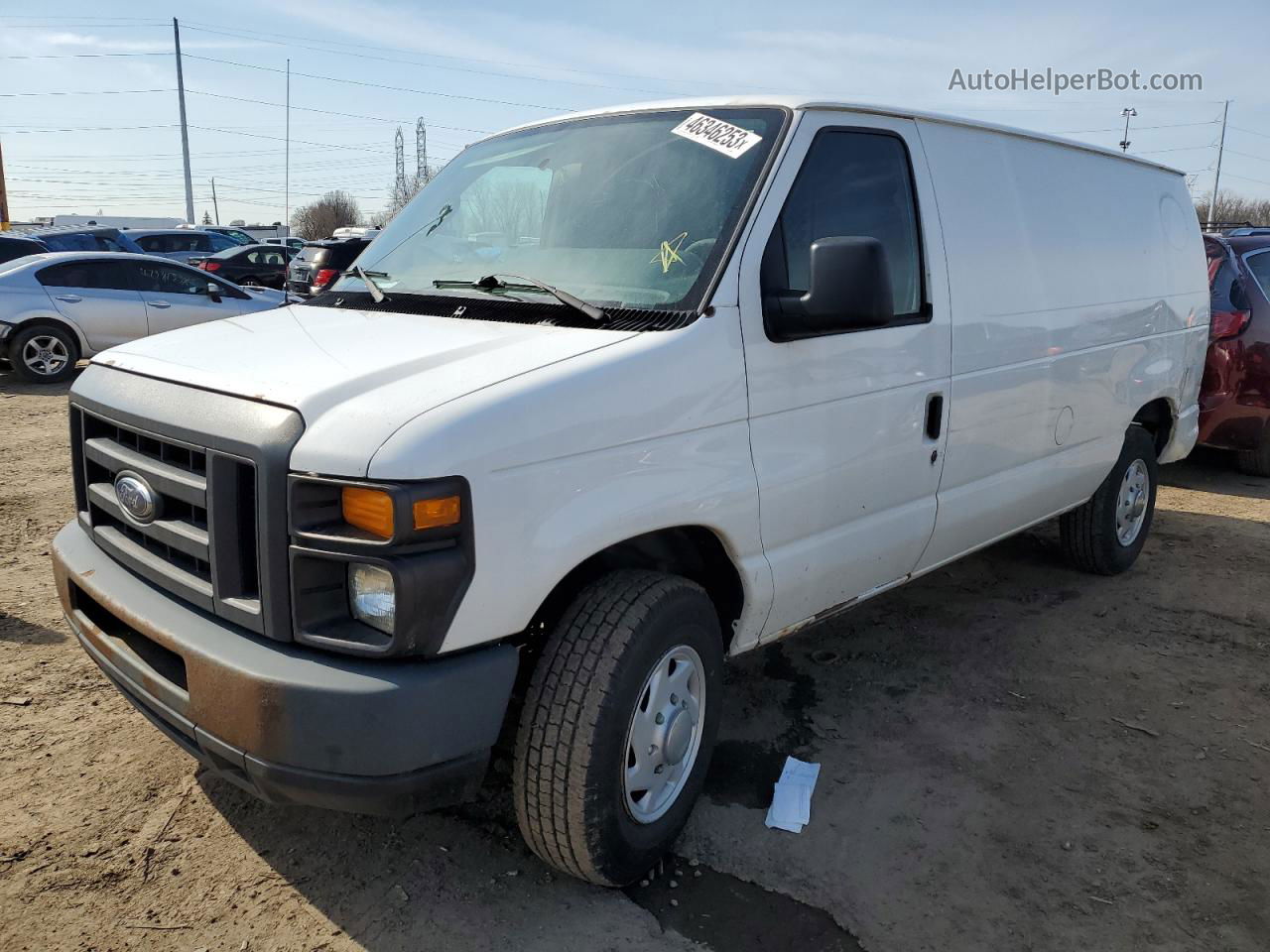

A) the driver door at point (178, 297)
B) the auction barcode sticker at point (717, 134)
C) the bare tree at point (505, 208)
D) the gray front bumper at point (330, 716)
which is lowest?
the gray front bumper at point (330, 716)

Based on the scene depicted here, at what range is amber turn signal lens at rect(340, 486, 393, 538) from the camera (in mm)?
2145

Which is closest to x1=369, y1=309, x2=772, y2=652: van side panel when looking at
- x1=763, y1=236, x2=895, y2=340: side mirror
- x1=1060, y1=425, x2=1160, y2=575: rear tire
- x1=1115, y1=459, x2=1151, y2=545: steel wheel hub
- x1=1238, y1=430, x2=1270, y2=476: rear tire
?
x1=763, y1=236, x2=895, y2=340: side mirror

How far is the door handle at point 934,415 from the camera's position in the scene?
11.5 feet

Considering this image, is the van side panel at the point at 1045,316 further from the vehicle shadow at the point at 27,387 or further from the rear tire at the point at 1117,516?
the vehicle shadow at the point at 27,387

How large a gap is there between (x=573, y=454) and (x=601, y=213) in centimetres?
109

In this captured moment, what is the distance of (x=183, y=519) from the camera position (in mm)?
2523

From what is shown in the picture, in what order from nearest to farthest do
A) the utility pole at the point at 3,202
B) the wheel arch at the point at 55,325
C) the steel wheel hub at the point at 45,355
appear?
the wheel arch at the point at 55,325, the steel wheel hub at the point at 45,355, the utility pole at the point at 3,202

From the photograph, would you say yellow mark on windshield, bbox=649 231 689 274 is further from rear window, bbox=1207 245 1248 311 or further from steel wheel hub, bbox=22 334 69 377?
steel wheel hub, bbox=22 334 69 377

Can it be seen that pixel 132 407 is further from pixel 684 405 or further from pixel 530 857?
pixel 530 857

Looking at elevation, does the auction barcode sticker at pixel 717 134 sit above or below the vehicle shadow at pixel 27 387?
above

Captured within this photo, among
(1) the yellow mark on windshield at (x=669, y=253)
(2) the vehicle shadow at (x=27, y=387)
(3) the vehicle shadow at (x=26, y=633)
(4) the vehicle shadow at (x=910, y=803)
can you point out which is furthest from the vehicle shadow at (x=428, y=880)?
(2) the vehicle shadow at (x=27, y=387)

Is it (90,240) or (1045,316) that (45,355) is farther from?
(1045,316)

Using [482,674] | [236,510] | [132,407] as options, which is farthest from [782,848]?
[132,407]

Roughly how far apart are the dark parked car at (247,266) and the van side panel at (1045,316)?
55.0 ft
